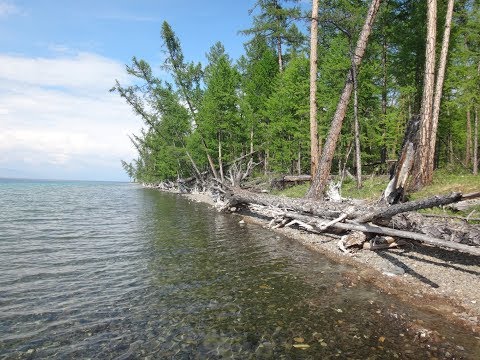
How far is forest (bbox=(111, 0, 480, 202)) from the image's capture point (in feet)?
50.0

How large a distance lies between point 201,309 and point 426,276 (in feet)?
19.6

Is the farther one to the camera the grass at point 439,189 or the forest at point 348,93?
the forest at point 348,93

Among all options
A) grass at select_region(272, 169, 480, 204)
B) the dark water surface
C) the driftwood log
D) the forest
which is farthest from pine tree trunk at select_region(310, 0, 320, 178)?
the dark water surface

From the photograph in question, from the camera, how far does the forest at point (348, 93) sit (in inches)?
600

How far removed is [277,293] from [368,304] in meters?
2.10

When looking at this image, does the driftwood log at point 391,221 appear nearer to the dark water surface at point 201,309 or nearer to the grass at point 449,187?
the dark water surface at point 201,309

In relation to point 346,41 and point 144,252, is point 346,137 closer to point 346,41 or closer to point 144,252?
point 346,41

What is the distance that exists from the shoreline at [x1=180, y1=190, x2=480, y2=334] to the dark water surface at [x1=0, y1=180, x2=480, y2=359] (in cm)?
43

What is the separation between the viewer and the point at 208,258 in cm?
1079

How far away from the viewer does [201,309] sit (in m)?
6.68

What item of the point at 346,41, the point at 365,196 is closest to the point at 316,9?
the point at 346,41

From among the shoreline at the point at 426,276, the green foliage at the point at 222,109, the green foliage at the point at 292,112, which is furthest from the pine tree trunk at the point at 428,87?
the green foliage at the point at 222,109

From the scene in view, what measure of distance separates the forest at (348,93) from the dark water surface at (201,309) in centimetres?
672

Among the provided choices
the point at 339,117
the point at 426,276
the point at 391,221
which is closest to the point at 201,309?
the point at 426,276
